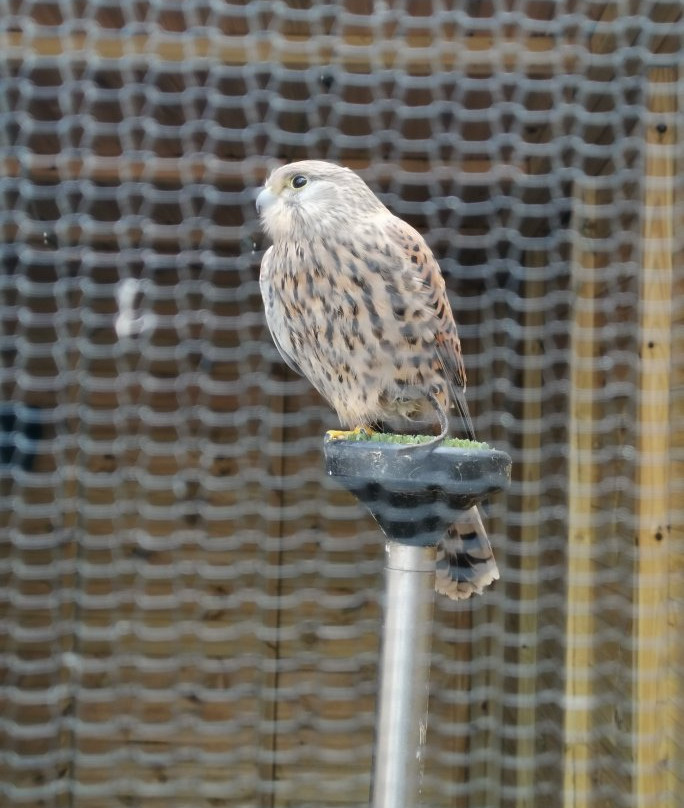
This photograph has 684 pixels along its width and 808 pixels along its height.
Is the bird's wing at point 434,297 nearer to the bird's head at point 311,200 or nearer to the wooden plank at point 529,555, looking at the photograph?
the bird's head at point 311,200

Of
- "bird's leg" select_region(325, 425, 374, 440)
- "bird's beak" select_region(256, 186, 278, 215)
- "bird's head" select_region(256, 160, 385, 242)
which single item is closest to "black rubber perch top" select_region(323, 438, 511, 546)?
"bird's leg" select_region(325, 425, 374, 440)

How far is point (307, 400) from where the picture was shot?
2.69 meters

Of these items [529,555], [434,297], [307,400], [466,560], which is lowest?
[529,555]

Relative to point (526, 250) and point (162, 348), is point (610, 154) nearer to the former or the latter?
point (526, 250)

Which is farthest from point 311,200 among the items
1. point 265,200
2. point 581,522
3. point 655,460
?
point 581,522

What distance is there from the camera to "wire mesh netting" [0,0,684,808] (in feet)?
5.22

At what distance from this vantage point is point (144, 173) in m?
1.95

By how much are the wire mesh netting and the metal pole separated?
787 mm

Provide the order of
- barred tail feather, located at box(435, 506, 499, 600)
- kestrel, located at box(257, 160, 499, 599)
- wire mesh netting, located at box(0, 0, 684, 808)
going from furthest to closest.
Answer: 1. wire mesh netting, located at box(0, 0, 684, 808)
2. barred tail feather, located at box(435, 506, 499, 600)
3. kestrel, located at box(257, 160, 499, 599)

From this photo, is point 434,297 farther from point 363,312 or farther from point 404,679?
point 404,679

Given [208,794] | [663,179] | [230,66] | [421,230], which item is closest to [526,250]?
[421,230]

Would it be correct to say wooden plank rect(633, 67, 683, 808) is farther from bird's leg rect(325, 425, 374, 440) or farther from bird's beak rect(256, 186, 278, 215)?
bird's beak rect(256, 186, 278, 215)

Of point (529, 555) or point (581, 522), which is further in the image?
point (529, 555)

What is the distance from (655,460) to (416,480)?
0.88m
